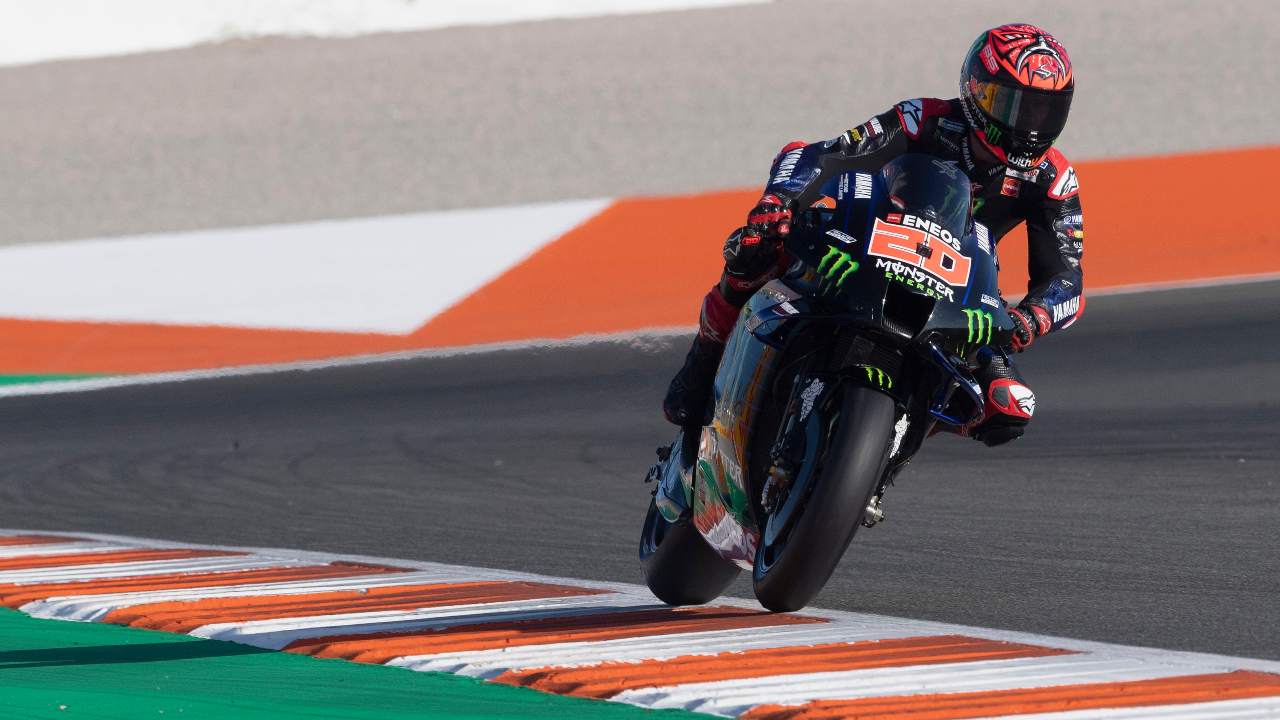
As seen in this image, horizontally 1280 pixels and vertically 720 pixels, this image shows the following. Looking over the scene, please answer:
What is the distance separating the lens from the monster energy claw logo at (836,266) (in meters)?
4.97

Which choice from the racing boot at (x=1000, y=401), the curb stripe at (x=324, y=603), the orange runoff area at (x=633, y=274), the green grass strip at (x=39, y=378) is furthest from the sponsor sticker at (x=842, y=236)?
the green grass strip at (x=39, y=378)

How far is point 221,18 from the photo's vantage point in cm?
2866

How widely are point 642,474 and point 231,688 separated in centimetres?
465

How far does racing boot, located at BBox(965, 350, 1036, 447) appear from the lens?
5.03m

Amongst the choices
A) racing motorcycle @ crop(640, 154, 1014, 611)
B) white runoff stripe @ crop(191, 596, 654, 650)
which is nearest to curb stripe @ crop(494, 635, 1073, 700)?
racing motorcycle @ crop(640, 154, 1014, 611)

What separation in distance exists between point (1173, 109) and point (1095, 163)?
2.72 meters

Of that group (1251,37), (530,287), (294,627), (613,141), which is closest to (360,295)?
(530,287)

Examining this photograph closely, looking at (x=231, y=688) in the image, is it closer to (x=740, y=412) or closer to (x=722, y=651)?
(x=722, y=651)

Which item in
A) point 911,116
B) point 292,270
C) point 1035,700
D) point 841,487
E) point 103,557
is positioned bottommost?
point 1035,700

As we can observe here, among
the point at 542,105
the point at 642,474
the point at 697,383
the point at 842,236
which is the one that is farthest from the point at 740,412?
the point at 542,105

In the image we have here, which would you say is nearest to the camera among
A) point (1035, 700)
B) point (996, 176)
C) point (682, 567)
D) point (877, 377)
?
point (1035, 700)

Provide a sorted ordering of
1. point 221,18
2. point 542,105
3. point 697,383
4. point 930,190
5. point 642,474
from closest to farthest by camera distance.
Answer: point 930,190 → point 697,383 → point 642,474 → point 542,105 → point 221,18

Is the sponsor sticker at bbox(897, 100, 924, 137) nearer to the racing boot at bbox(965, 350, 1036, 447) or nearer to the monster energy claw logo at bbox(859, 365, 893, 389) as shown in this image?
the racing boot at bbox(965, 350, 1036, 447)

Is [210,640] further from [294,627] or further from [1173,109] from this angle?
[1173,109]
